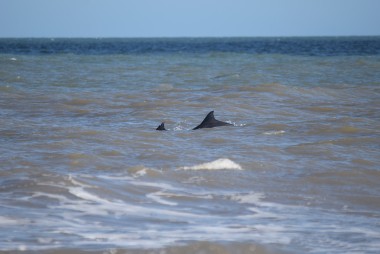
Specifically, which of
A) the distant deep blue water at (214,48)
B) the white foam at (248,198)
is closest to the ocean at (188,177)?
the white foam at (248,198)

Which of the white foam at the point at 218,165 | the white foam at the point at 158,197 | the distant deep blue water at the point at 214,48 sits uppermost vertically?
the white foam at the point at 158,197

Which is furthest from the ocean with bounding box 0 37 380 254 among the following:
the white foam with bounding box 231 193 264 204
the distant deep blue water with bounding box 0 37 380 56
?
the distant deep blue water with bounding box 0 37 380 56

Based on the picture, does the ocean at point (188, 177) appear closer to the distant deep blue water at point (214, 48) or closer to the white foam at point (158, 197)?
the white foam at point (158, 197)

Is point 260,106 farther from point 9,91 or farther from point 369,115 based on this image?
point 9,91

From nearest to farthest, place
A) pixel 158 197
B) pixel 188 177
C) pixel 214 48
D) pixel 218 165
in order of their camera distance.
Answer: pixel 158 197 → pixel 188 177 → pixel 218 165 → pixel 214 48

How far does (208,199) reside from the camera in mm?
7535

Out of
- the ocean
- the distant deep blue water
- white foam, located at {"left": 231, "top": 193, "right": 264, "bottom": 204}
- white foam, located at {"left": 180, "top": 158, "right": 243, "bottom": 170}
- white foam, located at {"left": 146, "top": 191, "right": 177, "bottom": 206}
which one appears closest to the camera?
the ocean

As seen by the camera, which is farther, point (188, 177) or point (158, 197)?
point (188, 177)

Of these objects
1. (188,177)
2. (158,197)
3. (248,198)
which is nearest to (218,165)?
(188,177)

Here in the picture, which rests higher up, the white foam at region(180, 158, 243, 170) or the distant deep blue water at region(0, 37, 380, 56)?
the white foam at region(180, 158, 243, 170)

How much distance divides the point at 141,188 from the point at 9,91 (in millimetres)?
13146

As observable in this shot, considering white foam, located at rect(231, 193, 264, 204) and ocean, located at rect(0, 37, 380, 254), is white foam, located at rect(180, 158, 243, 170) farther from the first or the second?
white foam, located at rect(231, 193, 264, 204)

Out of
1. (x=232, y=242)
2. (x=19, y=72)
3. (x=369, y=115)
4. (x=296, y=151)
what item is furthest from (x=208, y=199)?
(x=19, y=72)

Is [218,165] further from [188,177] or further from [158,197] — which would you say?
[158,197]
